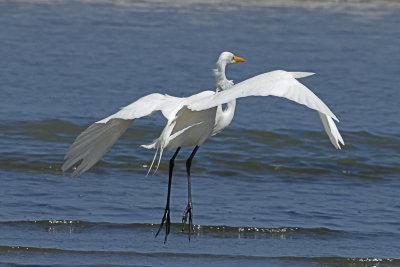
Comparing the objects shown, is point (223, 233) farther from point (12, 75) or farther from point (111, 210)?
point (12, 75)

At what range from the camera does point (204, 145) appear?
11.8 m

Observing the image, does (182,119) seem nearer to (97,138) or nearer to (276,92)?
(97,138)

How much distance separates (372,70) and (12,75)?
6.38m

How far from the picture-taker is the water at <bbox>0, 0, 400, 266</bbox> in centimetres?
779

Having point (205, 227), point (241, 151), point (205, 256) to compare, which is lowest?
point (205, 256)

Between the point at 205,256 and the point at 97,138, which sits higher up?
the point at 97,138

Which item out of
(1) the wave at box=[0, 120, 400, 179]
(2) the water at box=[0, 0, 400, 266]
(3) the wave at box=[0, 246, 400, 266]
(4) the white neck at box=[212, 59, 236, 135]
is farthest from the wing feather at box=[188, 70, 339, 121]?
(1) the wave at box=[0, 120, 400, 179]

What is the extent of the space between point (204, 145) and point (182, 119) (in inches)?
172

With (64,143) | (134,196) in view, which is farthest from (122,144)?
(134,196)

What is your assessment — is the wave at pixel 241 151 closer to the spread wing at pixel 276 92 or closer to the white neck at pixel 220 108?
the white neck at pixel 220 108

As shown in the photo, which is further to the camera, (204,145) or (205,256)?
(204,145)

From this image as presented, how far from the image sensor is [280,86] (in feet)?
20.3

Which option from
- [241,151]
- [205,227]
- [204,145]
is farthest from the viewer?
[204,145]

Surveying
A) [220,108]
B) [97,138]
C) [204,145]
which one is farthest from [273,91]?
[204,145]
